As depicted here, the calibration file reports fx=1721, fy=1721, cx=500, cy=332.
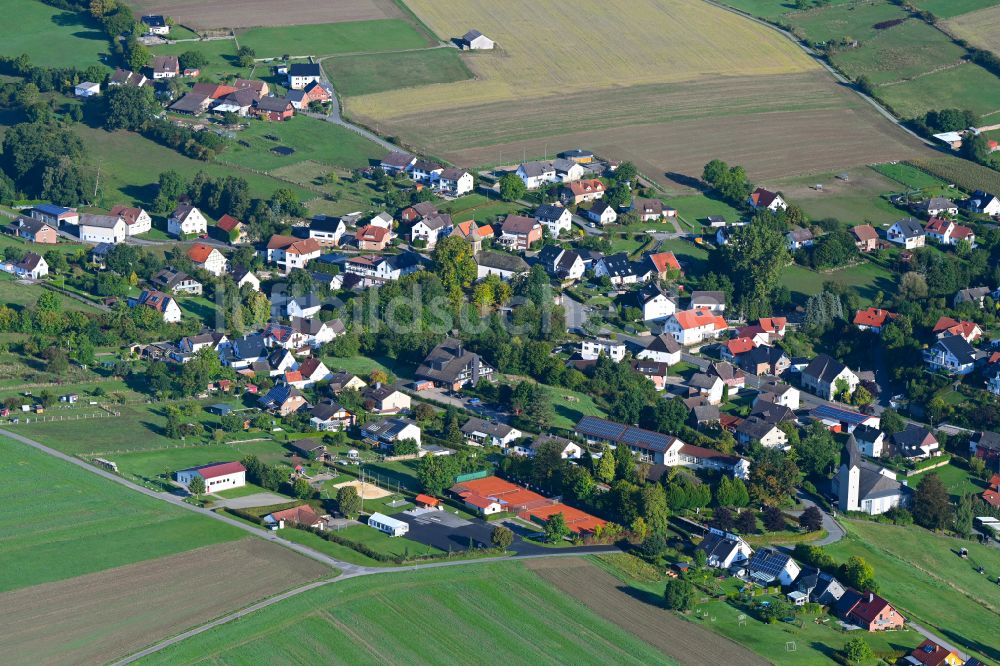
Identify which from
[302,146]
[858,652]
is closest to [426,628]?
[858,652]

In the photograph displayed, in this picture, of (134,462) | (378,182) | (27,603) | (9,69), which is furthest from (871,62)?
(27,603)

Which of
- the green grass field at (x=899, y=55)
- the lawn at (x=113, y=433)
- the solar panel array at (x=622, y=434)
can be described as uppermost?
the green grass field at (x=899, y=55)

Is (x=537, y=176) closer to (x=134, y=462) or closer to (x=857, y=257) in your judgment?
(x=857, y=257)

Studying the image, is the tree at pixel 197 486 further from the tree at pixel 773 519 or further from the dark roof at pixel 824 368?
the dark roof at pixel 824 368

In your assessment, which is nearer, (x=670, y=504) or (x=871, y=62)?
(x=670, y=504)

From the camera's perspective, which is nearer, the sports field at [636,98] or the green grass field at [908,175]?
the green grass field at [908,175]

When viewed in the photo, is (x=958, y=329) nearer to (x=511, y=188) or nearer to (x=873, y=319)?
(x=873, y=319)

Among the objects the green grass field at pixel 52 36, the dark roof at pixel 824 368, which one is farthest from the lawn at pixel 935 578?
the green grass field at pixel 52 36
